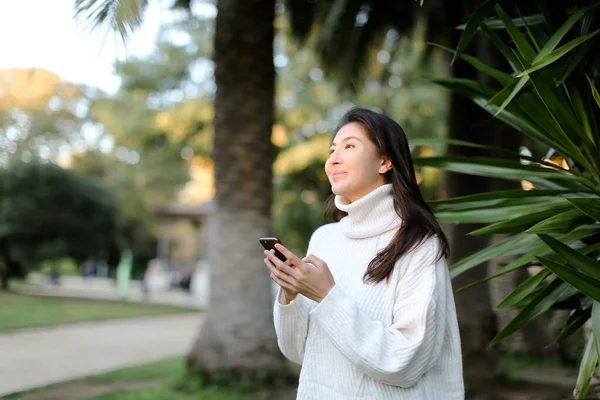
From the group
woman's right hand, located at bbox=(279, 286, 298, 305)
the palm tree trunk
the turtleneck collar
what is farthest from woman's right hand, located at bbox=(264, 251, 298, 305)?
the palm tree trunk

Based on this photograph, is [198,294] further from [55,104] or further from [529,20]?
[529,20]

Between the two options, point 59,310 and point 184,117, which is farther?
point 184,117

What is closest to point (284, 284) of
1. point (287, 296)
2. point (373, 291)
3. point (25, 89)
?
point (287, 296)

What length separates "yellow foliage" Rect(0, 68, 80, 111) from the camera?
2125 cm

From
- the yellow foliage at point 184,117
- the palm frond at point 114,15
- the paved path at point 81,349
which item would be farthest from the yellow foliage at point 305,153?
the palm frond at point 114,15

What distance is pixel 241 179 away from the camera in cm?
700

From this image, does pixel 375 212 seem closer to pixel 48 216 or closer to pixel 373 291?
pixel 373 291

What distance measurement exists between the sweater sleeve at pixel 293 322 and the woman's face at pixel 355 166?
35 cm

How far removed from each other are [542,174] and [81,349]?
28.0 ft

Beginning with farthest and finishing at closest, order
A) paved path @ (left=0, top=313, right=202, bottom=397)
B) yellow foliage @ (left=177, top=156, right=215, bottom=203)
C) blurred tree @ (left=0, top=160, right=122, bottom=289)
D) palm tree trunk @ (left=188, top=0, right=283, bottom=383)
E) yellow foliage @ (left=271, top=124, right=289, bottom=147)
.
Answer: yellow foliage @ (left=177, top=156, right=215, bottom=203)
yellow foliage @ (left=271, top=124, right=289, bottom=147)
blurred tree @ (left=0, top=160, right=122, bottom=289)
paved path @ (left=0, top=313, right=202, bottom=397)
palm tree trunk @ (left=188, top=0, right=283, bottom=383)

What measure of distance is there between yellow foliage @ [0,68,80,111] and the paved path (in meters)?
10.1

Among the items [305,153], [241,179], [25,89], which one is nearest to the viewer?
[241,179]

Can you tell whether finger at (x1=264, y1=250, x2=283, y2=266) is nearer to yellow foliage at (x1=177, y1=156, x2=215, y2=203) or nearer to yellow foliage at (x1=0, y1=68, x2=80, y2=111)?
yellow foliage at (x1=177, y1=156, x2=215, y2=203)

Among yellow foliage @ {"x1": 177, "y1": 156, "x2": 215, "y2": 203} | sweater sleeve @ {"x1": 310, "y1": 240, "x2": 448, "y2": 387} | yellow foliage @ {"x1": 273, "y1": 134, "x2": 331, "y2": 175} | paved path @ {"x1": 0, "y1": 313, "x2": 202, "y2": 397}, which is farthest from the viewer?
yellow foliage @ {"x1": 177, "y1": 156, "x2": 215, "y2": 203}
